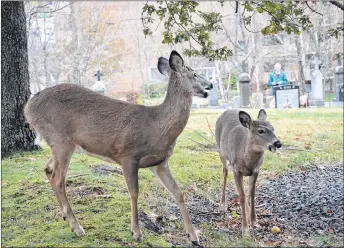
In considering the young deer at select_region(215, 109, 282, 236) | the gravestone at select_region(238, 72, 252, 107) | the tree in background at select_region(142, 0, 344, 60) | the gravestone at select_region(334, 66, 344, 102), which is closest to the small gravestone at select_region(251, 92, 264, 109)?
the gravestone at select_region(238, 72, 252, 107)

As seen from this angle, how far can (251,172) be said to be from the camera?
3.63m

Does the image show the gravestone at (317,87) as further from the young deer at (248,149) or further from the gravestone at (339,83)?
the young deer at (248,149)

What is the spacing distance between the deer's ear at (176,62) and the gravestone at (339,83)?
12406 mm

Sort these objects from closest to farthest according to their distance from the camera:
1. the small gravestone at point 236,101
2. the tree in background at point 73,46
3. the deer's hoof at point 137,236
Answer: the deer's hoof at point 137,236
the tree in background at point 73,46
the small gravestone at point 236,101

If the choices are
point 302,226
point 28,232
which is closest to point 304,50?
point 302,226

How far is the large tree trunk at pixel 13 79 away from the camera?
5.16 m

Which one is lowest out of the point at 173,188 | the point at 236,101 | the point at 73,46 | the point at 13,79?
the point at 236,101

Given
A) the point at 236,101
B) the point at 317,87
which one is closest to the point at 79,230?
the point at 236,101

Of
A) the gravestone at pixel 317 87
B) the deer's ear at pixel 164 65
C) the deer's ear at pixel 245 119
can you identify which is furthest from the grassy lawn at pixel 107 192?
the gravestone at pixel 317 87

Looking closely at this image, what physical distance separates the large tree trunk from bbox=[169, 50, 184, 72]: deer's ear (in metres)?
2.69

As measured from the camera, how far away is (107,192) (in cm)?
398

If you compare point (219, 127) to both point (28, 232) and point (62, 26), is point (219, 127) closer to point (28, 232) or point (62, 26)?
point (28, 232)

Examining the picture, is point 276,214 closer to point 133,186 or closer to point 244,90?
point 133,186

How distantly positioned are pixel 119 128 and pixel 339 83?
13.0 m
